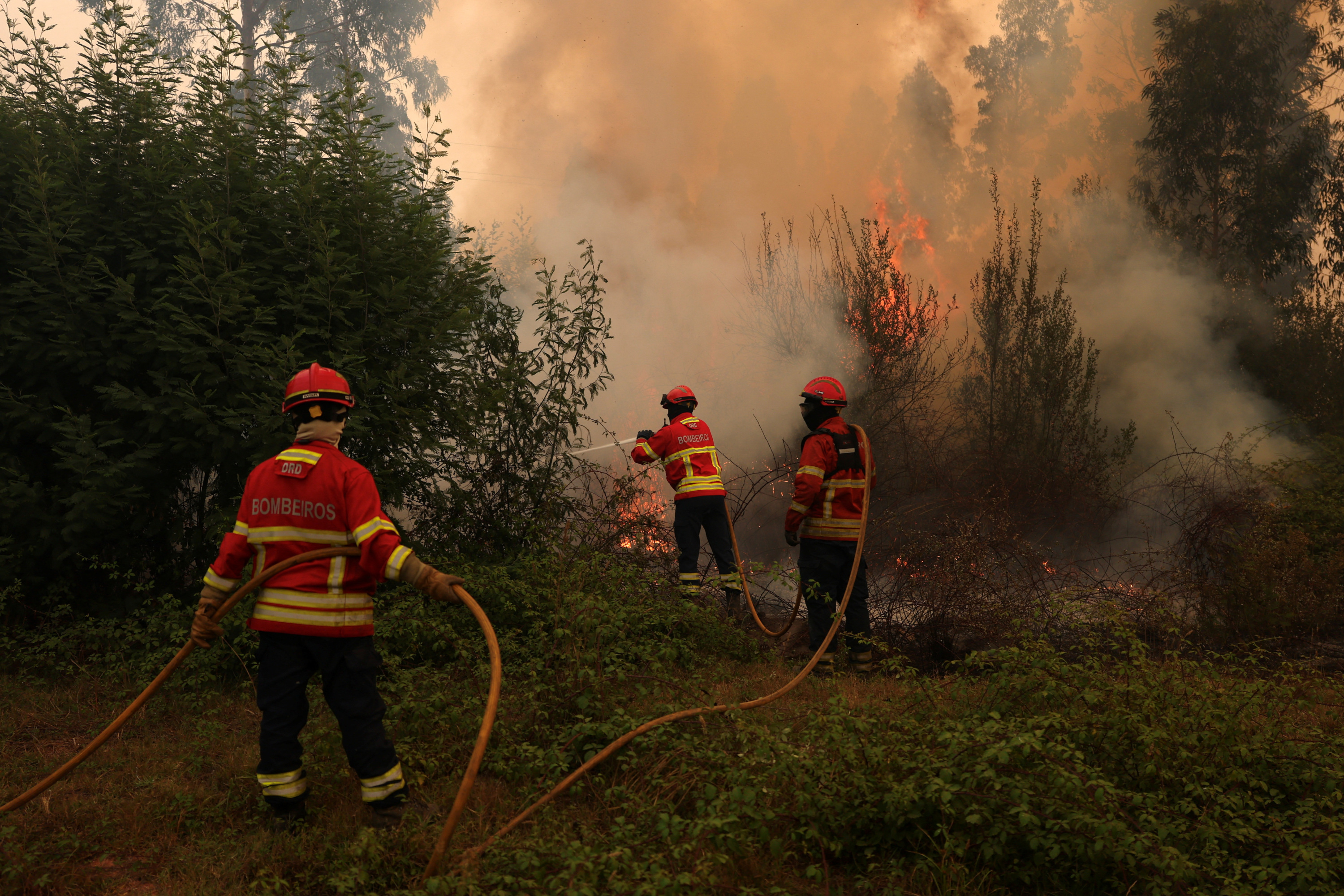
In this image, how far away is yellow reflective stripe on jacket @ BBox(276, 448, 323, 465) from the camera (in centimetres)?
340

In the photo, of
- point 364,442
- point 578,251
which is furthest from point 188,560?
point 578,251

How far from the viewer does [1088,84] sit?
15148 mm

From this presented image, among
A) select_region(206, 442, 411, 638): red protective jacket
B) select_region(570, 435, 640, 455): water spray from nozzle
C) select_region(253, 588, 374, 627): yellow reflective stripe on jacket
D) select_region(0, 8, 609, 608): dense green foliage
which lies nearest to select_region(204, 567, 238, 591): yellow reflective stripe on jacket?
select_region(206, 442, 411, 638): red protective jacket

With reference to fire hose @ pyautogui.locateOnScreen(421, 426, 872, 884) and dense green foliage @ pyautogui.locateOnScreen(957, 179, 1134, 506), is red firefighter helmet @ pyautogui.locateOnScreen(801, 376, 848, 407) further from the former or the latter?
dense green foliage @ pyautogui.locateOnScreen(957, 179, 1134, 506)

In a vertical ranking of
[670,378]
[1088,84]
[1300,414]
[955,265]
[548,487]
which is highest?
[1088,84]

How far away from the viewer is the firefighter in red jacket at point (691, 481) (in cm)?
742

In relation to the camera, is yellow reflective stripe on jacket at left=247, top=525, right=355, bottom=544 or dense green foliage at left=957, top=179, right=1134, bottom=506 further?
dense green foliage at left=957, top=179, right=1134, bottom=506

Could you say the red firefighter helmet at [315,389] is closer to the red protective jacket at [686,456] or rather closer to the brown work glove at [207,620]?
the brown work glove at [207,620]

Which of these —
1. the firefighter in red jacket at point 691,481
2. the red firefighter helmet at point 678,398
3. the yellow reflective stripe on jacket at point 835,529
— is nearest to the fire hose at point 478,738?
the yellow reflective stripe on jacket at point 835,529

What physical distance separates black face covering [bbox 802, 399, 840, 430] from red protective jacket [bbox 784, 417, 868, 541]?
0.11ft

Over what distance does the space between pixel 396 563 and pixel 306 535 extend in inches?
18.7

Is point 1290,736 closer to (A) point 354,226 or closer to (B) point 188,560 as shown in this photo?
(A) point 354,226

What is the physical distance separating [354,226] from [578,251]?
11.5m

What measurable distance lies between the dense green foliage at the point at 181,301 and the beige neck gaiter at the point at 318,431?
6.97 ft
